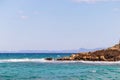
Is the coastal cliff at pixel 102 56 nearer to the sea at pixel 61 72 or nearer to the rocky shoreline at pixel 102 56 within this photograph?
the rocky shoreline at pixel 102 56

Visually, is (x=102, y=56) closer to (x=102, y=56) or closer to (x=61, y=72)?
(x=102, y=56)

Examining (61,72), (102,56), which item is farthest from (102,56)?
(61,72)

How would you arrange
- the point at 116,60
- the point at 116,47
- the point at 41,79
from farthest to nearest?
the point at 116,47 → the point at 116,60 → the point at 41,79

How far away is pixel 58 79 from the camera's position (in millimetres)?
57031

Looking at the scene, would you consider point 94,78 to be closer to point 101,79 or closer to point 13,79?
point 101,79

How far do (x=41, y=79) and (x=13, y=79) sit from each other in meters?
4.21

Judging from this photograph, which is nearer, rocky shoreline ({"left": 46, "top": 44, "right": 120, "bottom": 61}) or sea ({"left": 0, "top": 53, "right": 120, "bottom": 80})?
sea ({"left": 0, "top": 53, "right": 120, "bottom": 80})

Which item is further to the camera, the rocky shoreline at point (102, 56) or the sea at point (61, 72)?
the rocky shoreline at point (102, 56)

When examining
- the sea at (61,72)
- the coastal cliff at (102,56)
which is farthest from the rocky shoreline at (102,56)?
the sea at (61,72)

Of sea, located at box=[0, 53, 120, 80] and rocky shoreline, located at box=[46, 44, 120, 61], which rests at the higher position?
rocky shoreline, located at box=[46, 44, 120, 61]

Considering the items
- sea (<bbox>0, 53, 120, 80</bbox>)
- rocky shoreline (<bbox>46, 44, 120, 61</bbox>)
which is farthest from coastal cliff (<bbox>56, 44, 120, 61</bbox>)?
sea (<bbox>0, 53, 120, 80</bbox>)

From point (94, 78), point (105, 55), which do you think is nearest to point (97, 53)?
point (105, 55)

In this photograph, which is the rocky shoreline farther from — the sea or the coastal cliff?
the sea

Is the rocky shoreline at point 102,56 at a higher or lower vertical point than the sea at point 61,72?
higher
